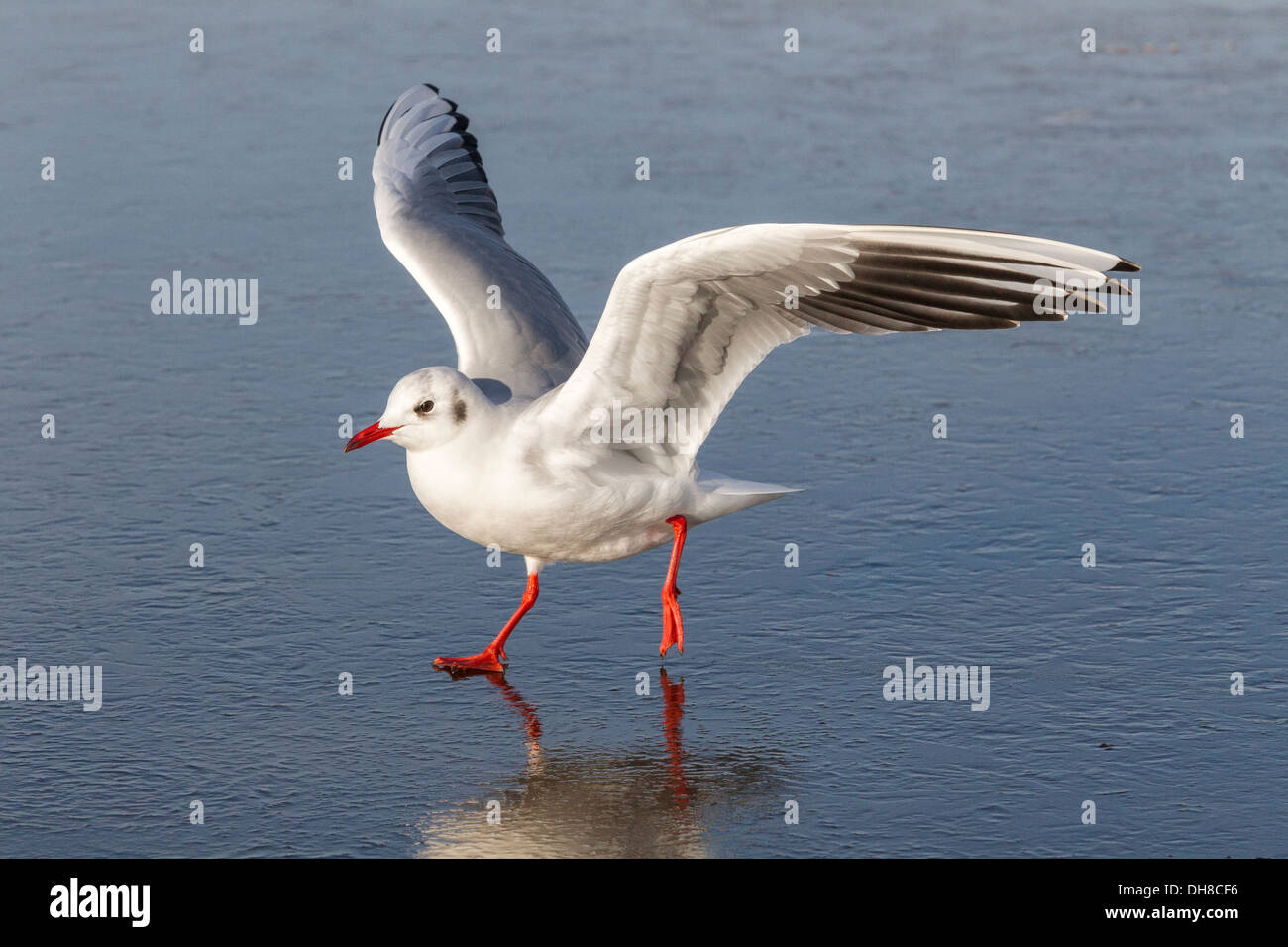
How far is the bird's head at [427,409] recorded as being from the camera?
6.17 meters

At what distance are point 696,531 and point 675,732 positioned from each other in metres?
1.90

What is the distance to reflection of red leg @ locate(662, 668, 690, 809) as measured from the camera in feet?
17.5

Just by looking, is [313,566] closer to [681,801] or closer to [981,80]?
[681,801]

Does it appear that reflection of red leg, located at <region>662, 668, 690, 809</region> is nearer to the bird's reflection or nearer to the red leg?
the bird's reflection

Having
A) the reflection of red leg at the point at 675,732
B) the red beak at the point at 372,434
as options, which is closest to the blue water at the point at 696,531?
the reflection of red leg at the point at 675,732

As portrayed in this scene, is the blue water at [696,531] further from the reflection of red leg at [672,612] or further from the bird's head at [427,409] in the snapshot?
the bird's head at [427,409]

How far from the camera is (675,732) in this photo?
573 cm

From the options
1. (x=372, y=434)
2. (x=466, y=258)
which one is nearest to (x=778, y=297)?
(x=372, y=434)

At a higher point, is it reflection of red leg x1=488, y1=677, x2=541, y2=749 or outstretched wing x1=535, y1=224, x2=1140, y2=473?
outstretched wing x1=535, y1=224, x2=1140, y2=473

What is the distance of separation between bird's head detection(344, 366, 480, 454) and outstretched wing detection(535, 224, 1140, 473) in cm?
30

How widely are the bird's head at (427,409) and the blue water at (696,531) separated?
2.41 feet

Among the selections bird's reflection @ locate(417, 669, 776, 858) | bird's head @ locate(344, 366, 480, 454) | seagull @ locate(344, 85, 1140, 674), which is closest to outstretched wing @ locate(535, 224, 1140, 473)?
seagull @ locate(344, 85, 1140, 674)

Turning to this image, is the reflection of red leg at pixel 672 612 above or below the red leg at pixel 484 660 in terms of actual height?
above

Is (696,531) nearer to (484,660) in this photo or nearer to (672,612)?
(672,612)
